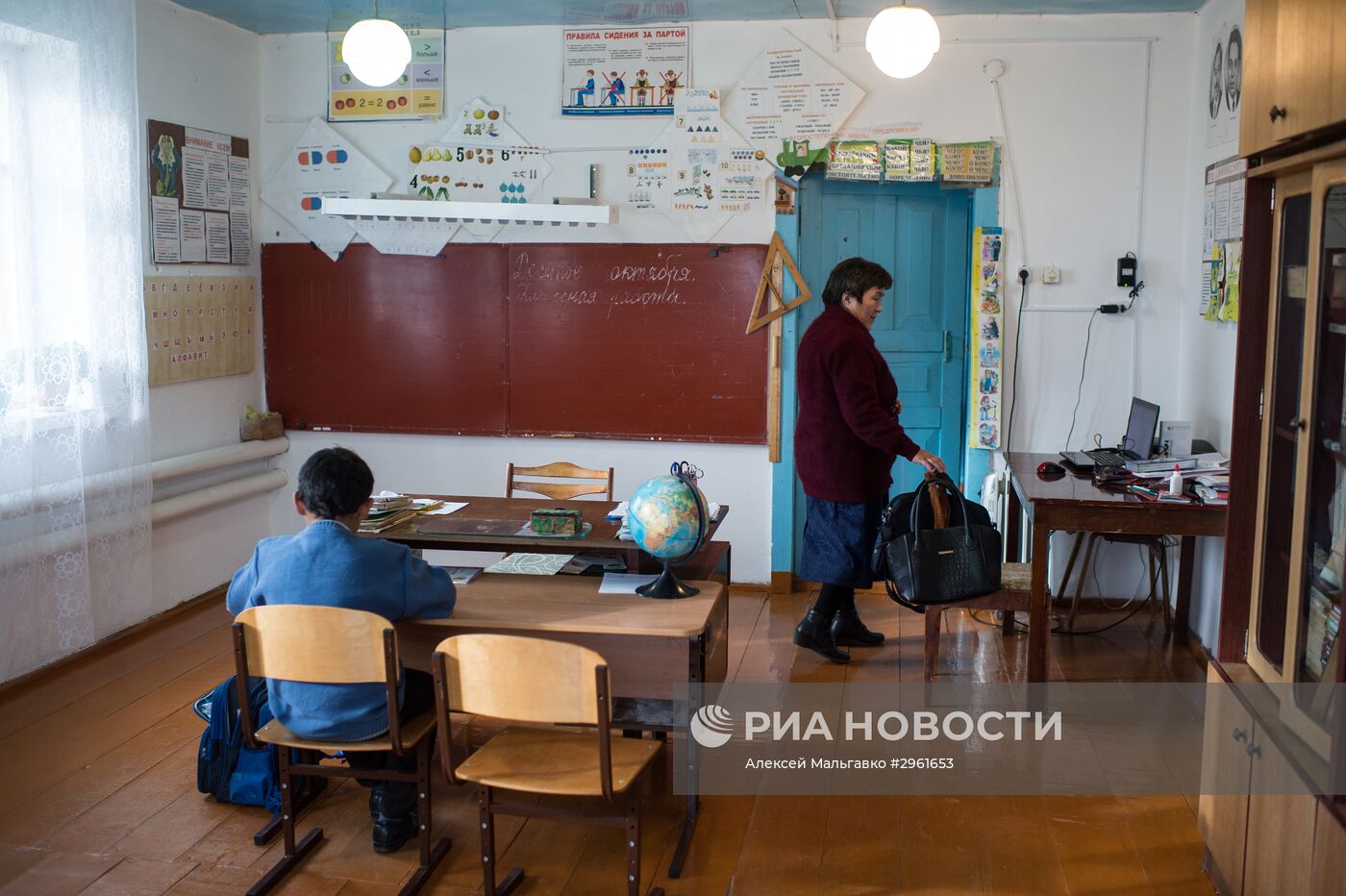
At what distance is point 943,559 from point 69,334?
3341 millimetres

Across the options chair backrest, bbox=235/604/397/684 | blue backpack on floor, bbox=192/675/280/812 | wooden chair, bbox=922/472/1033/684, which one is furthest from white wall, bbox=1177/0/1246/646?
blue backpack on floor, bbox=192/675/280/812

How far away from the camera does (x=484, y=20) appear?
18.8 ft

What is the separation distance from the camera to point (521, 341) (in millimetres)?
6020

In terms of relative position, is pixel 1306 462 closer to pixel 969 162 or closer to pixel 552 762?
pixel 552 762

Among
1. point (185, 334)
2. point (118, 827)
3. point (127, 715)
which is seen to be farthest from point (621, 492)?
point (118, 827)

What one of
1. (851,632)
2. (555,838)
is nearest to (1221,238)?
(851,632)

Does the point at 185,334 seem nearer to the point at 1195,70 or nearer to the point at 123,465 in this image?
the point at 123,465

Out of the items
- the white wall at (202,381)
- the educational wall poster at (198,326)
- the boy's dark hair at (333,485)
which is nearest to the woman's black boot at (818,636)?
the boy's dark hair at (333,485)

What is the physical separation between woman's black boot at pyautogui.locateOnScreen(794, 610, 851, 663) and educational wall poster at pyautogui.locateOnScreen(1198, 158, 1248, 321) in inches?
78.5

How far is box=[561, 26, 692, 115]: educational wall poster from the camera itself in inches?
225

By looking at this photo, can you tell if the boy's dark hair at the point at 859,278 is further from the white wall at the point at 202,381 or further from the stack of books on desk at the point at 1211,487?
the white wall at the point at 202,381

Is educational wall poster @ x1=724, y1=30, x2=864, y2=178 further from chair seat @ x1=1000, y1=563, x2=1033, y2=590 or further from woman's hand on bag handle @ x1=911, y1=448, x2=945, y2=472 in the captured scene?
chair seat @ x1=1000, y1=563, x2=1033, y2=590

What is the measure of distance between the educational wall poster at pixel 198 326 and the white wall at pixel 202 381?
0.06 metres

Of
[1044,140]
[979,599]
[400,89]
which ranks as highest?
[400,89]
